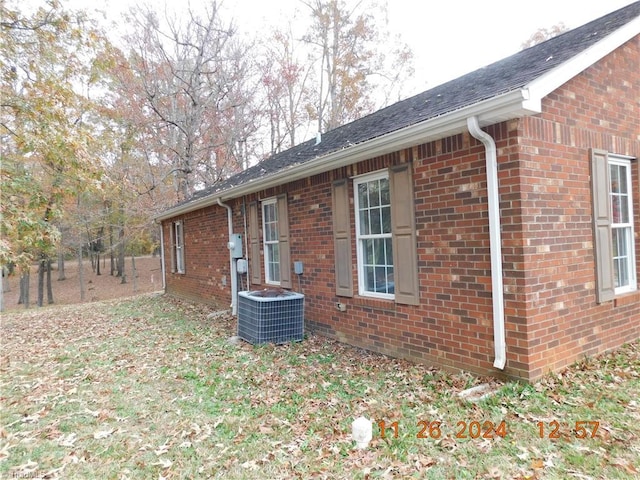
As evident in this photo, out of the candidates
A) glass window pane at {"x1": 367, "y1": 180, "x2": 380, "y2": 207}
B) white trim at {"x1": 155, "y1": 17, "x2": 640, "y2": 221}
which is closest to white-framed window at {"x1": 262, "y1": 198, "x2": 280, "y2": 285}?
white trim at {"x1": 155, "y1": 17, "x2": 640, "y2": 221}

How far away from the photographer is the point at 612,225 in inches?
203

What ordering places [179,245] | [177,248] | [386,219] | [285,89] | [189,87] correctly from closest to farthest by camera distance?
1. [386,219]
2. [179,245]
3. [177,248]
4. [189,87]
5. [285,89]

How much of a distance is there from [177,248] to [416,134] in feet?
35.1

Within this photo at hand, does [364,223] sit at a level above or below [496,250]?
above

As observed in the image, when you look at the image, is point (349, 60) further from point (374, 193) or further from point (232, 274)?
point (374, 193)

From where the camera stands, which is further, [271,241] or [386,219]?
[271,241]

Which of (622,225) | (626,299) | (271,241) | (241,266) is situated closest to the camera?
(626,299)

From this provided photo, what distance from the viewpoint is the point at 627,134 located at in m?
5.38

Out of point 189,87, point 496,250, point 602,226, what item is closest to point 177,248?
point 189,87

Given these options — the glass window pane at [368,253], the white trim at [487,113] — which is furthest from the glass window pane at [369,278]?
the white trim at [487,113]

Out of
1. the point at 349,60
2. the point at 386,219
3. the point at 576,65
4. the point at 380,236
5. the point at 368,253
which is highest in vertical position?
the point at 349,60

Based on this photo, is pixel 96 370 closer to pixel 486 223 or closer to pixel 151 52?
pixel 486 223

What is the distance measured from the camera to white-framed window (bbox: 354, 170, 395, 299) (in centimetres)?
567

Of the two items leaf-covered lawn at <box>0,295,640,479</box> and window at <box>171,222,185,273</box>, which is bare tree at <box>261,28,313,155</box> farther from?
leaf-covered lawn at <box>0,295,640,479</box>
